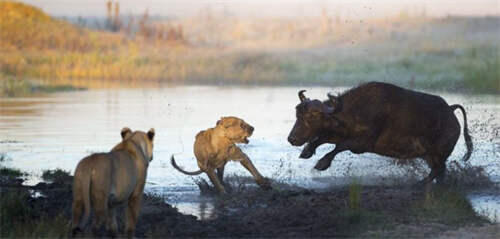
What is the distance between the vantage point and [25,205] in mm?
11352

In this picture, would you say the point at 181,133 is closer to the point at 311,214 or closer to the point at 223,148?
the point at 223,148

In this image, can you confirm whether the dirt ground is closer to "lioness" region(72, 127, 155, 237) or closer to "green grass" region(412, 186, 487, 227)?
"green grass" region(412, 186, 487, 227)

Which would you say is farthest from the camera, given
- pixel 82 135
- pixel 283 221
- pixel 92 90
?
pixel 92 90

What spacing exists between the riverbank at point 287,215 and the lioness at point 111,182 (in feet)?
2.13

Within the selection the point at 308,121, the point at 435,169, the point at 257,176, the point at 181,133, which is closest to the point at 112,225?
the point at 257,176

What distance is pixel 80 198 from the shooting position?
9.27 metres

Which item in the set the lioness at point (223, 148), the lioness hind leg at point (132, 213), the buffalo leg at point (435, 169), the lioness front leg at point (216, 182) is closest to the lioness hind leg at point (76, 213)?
the lioness hind leg at point (132, 213)

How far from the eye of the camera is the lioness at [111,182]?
921cm

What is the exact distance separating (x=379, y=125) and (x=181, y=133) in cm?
921

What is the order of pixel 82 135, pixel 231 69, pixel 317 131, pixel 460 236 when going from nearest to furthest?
1. pixel 460 236
2. pixel 317 131
3. pixel 82 135
4. pixel 231 69

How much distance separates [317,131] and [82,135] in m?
8.77

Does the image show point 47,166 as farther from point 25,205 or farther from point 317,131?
point 25,205

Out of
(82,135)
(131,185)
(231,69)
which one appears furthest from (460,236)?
(231,69)

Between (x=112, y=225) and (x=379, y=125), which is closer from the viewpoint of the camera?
(x=112, y=225)
